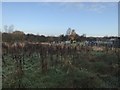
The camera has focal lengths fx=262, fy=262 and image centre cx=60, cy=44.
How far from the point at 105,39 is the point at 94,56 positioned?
158 cm

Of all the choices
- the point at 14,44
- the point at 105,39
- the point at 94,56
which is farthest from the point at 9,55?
the point at 105,39

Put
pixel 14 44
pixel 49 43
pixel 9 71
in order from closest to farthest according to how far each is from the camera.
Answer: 1. pixel 9 71
2. pixel 14 44
3. pixel 49 43

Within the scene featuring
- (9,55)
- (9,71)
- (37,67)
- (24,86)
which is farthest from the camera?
(9,55)

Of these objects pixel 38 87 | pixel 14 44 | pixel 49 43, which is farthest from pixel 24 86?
pixel 49 43

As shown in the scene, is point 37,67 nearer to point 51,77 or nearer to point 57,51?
point 51,77

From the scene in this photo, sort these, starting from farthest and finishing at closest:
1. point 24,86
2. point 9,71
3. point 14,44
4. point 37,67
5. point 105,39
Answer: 1. point 105,39
2. point 14,44
3. point 37,67
4. point 9,71
5. point 24,86

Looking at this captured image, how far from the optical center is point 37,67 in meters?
6.47

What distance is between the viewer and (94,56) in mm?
7711

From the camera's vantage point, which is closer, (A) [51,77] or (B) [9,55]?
(A) [51,77]

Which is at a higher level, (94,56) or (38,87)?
(94,56)

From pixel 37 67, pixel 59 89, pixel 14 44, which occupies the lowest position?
pixel 59 89

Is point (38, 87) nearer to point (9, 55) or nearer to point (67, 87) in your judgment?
point (67, 87)

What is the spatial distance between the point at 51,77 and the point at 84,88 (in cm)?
83

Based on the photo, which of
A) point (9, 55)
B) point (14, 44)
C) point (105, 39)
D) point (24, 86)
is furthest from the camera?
point (105, 39)
